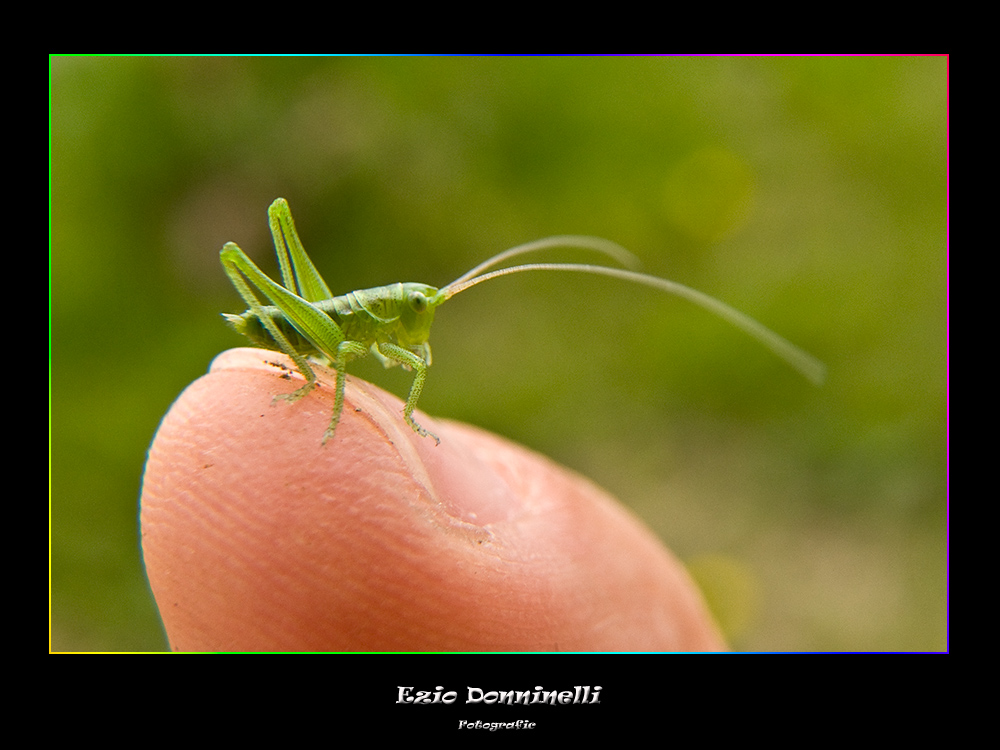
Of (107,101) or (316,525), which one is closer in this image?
(316,525)

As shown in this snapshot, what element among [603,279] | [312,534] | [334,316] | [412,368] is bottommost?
[312,534]

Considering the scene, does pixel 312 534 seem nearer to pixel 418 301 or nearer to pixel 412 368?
pixel 412 368

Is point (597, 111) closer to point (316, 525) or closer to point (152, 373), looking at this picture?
point (152, 373)

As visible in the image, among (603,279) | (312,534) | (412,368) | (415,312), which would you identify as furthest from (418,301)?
(603,279)

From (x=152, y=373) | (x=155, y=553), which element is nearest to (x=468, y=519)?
(x=155, y=553)

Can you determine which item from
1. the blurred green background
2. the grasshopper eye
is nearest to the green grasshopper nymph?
the grasshopper eye

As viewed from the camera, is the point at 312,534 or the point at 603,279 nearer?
the point at 312,534
